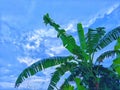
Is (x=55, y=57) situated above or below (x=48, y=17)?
below

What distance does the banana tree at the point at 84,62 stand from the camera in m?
16.7

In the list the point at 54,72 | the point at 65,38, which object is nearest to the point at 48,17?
the point at 65,38

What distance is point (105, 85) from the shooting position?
16.7 meters

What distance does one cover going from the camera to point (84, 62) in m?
17.0

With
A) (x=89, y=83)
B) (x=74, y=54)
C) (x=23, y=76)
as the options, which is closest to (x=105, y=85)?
(x=89, y=83)

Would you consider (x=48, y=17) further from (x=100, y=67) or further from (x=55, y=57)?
(x=100, y=67)

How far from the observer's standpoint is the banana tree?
16719mm

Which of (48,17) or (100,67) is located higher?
(48,17)

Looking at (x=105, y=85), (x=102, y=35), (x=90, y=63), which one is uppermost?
(x=102, y=35)

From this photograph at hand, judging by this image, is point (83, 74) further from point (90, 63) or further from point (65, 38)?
point (65, 38)

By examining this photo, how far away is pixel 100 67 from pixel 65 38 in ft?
6.52

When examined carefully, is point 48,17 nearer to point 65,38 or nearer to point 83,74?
point 65,38

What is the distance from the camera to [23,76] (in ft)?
56.1

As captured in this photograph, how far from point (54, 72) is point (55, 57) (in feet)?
2.53
